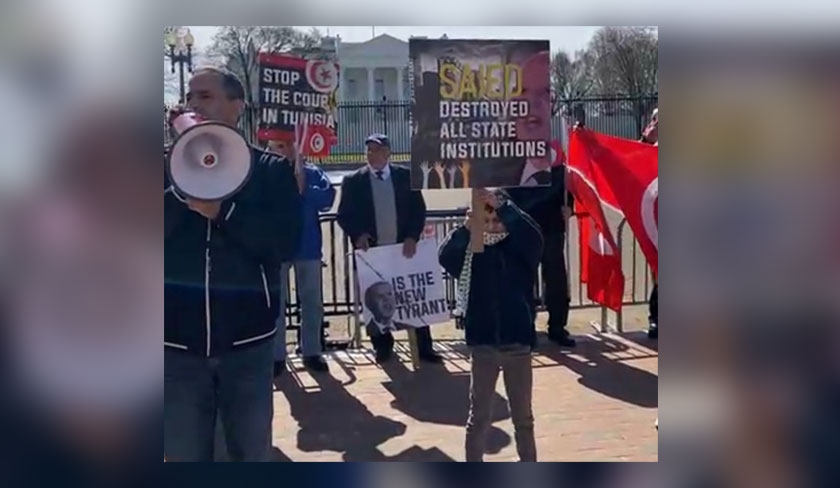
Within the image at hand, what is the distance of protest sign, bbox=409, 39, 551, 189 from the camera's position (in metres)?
2.23

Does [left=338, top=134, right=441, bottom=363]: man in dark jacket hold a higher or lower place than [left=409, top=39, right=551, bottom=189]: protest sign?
lower

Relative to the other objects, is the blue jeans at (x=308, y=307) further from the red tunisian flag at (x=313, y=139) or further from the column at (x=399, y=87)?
the column at (x=399, y=87)

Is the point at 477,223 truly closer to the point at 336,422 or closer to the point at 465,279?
the point at 465,279

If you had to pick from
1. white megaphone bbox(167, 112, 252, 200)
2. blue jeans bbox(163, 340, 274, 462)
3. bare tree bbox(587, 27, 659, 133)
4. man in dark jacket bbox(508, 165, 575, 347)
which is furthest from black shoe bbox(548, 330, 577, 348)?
white megaphone bbox(167, 112, 252, 200)

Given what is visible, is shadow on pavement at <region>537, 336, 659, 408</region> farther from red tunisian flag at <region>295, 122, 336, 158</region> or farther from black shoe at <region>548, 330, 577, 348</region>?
red tunisian flag at <region>295, 122, 336, 158</region>

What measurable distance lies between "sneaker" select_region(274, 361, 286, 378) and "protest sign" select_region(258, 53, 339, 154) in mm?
586

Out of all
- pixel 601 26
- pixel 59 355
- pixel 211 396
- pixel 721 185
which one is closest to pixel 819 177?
pixel 721 185

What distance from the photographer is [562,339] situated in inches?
97.7

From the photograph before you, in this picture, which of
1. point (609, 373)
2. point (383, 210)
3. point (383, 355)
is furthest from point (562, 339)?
point (383, 210)

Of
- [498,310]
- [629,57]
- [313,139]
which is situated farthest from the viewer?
[498,310]

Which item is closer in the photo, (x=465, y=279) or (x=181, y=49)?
(x=181, y=49)

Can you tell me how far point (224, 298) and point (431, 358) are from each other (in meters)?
0.56

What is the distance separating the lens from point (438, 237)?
2365 millimetres

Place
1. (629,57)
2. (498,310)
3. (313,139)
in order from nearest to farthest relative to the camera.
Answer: (629,57), (313,139), (498,310)
